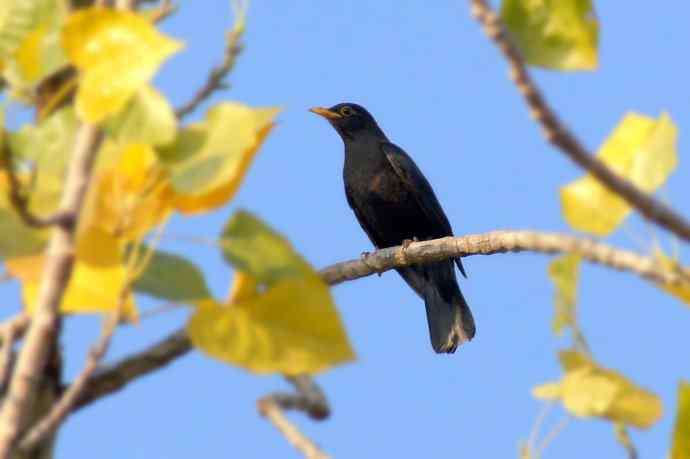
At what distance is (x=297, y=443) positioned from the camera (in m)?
1.58

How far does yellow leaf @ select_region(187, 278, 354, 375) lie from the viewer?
1.31m

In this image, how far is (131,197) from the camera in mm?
1448

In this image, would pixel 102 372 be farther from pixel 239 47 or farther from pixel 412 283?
pixel 412 283

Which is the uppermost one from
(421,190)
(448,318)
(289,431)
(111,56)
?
(111,56)

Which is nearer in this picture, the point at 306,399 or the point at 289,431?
the point at 289,431

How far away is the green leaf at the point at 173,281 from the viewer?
1333 millimetres

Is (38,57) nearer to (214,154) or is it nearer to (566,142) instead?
(214,154)

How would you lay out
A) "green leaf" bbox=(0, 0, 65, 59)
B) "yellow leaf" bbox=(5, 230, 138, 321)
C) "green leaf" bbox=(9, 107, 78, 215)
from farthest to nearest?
"green leaf" bbox=(0, 0, 65, 59) → "green leaf" bbox=(9, 107, 78, 215) → "yellow leaf" bbox=(5, 230, 138, 321)

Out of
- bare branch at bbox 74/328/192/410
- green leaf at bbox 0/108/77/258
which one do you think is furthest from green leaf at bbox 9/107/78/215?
bare branch at bbox 74/328/192/410

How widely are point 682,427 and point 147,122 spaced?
0.76 meters

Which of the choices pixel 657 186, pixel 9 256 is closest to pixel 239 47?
pixel 9 256

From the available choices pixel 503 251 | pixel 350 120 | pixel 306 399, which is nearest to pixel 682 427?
pixel 306 399

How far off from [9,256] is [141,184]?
188mm

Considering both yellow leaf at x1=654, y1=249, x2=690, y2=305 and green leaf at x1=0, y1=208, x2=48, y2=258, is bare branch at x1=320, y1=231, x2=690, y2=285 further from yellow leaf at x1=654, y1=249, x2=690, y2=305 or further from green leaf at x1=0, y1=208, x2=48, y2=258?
green leaf at x1=0, y1=208, x2=48, y2=258
